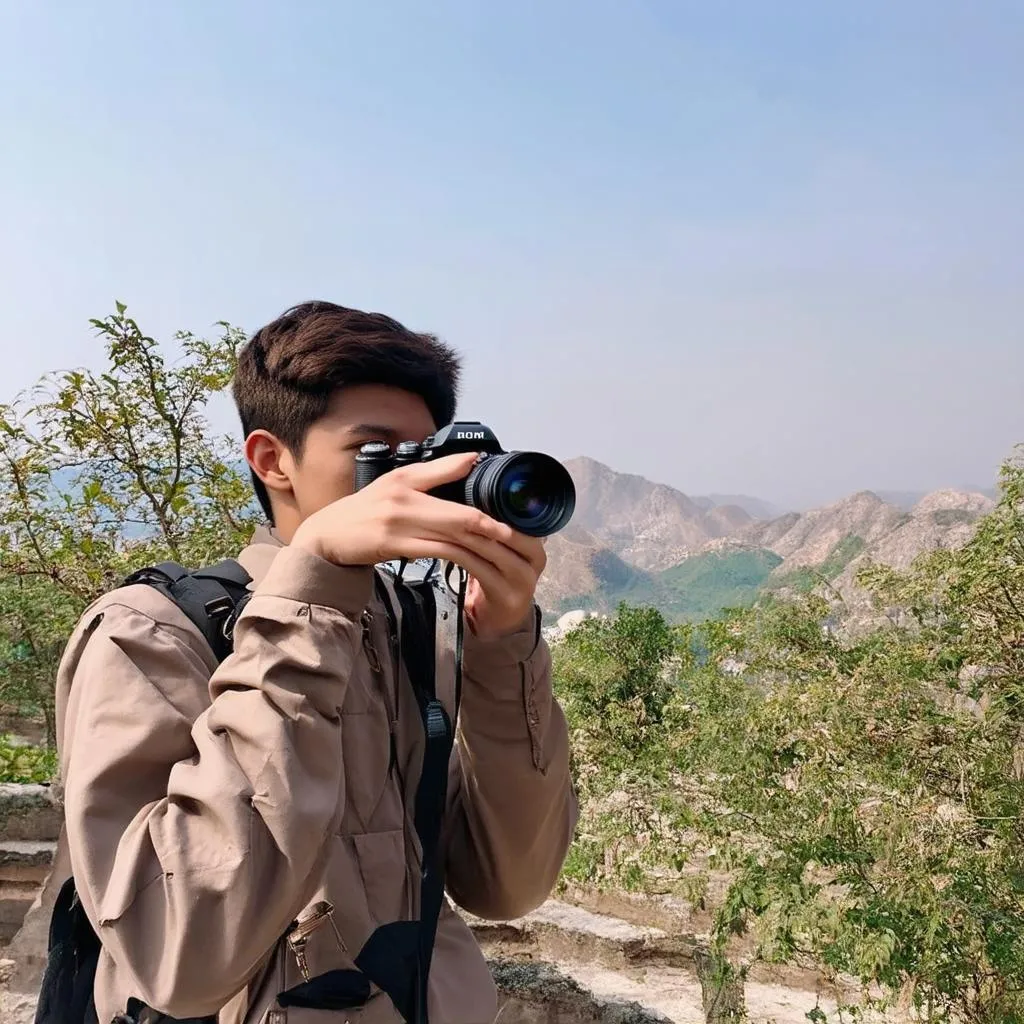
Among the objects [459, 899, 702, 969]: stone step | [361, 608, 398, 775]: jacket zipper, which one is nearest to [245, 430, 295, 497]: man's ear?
[361, 608, 398, 775]: jacket zipper

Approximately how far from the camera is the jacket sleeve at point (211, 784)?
0.81 metres

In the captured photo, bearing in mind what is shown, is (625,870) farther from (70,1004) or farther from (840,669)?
(70,1004)

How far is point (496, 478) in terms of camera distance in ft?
3.01

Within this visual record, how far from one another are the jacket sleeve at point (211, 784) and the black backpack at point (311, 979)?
7 centimetres

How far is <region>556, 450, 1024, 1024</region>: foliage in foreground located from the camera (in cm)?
325

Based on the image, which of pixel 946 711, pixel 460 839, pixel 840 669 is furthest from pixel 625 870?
pixel 460 839

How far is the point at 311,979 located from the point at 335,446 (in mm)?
613

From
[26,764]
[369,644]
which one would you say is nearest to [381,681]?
[369,644]

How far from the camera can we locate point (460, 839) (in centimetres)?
125

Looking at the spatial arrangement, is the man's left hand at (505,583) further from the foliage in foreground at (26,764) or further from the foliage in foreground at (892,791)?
the foliage in foreground at (26,764)

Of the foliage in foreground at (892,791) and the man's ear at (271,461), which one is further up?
the man's ear at (271,461)

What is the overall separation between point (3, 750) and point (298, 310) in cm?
749

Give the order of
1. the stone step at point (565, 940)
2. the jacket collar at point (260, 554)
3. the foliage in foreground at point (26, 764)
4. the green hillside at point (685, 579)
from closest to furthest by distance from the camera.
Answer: the jacket collar at point (260, 554), the stone step at point (565, 940), the foliage in foreground at point (26, 764), the green hillside at point (685, 579)

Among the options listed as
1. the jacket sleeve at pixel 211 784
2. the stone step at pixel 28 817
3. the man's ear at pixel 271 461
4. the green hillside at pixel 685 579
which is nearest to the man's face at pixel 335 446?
the man's ear at pixel 271 461
